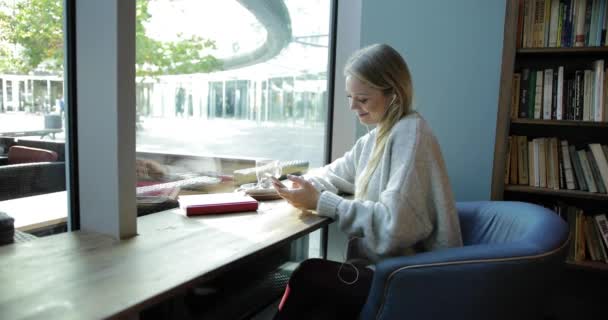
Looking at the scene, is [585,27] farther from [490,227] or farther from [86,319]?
[86,319]

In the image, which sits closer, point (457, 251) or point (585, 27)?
point (457, 251)

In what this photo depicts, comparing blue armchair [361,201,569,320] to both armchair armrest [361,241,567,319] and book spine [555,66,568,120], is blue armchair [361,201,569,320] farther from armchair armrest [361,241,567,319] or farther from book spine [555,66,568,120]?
book spine [555,66,568,120]

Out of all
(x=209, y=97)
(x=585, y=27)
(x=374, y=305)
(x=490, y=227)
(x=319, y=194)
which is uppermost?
(x=585, y=27)

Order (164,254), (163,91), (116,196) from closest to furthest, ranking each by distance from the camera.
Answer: (164,254) → (116,196) → (163,91)

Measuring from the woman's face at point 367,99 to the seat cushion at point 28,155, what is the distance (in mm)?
1011

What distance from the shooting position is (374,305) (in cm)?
119

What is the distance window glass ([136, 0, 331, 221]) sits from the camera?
5.46ft

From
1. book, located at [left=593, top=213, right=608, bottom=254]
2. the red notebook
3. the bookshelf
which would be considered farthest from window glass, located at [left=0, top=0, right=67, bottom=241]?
book, located at [left=593, top=213, right=608, bottom=254]

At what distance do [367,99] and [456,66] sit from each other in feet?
3.02

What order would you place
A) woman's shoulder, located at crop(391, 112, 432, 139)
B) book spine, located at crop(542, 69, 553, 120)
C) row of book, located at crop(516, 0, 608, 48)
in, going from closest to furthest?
woman's shoulder, located at crop(391, 112, 432, 139) < row of book, located at crop(516, 0, 608, 48) < book spine, located at crop(542, 69, 553, 120)

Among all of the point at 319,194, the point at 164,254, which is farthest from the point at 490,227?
the point at 164,254

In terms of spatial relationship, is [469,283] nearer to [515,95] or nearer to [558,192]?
[558,192]

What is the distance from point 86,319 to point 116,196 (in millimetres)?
535

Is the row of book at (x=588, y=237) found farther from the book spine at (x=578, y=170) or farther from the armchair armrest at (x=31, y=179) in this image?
the armchair armrest at (x=31, y=179)
